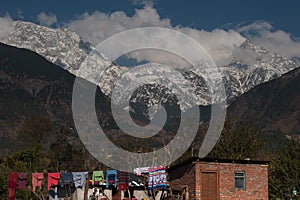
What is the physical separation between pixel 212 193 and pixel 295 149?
71.4 feet

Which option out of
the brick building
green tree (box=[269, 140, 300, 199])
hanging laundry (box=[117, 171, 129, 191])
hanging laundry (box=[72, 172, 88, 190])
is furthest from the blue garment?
green tree (box=[269, 140, 300, 199])

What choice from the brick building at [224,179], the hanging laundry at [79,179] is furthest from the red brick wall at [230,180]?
the hanging laundry at [79,179]

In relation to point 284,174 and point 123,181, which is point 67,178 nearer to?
point 123,181

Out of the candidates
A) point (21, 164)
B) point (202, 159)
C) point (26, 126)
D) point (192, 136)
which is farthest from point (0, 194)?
point (26, 126)

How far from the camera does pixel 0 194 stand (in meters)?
40.8

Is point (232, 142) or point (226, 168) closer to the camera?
point (226, 168)

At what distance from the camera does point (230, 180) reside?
30016 millimetres

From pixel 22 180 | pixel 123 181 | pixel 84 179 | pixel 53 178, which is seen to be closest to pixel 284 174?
pixel 123 181

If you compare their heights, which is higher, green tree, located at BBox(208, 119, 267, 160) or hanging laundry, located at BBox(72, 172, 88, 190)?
green tree, located at BBox(208, 119, 267, 160)

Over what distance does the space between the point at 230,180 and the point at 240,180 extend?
0.81m

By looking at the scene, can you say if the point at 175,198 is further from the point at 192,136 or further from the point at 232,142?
the point at 192,136

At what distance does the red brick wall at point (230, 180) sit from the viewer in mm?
29500

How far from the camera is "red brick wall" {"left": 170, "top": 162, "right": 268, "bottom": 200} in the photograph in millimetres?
29500

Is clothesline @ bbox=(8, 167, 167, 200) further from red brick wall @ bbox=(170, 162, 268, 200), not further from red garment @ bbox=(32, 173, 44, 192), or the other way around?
red brick wall @ bbox=(170, 162, 268, 200)
